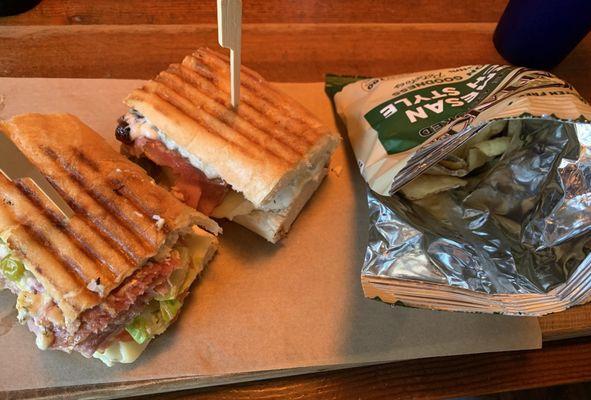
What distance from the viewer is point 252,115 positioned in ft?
5.18

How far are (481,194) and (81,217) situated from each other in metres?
1.21

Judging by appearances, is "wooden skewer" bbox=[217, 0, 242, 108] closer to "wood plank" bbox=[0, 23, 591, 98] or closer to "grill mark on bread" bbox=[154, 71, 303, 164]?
"grill mark on bread" bbox=[154, 71, 303, 164]

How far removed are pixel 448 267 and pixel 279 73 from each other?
1.14 m

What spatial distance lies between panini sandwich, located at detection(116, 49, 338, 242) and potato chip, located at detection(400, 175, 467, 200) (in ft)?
1.06

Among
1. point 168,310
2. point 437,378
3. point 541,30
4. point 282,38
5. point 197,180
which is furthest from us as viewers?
point 282,38

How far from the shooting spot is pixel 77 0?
7.01 ft

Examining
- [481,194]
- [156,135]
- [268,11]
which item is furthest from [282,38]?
[481,194]

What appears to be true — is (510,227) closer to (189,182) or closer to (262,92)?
(262,92)

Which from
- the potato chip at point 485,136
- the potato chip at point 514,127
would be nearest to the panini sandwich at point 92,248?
the potato chip at point 485,136

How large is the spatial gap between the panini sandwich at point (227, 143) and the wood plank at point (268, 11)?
0.65m

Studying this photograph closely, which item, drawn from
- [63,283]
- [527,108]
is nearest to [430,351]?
[527,108]

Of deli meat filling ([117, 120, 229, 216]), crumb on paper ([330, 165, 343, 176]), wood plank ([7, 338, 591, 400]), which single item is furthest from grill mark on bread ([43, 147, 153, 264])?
crumb on paper ([330, 165, 343, 176])

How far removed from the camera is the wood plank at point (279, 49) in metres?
1.94

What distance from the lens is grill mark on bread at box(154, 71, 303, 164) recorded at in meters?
1.51
